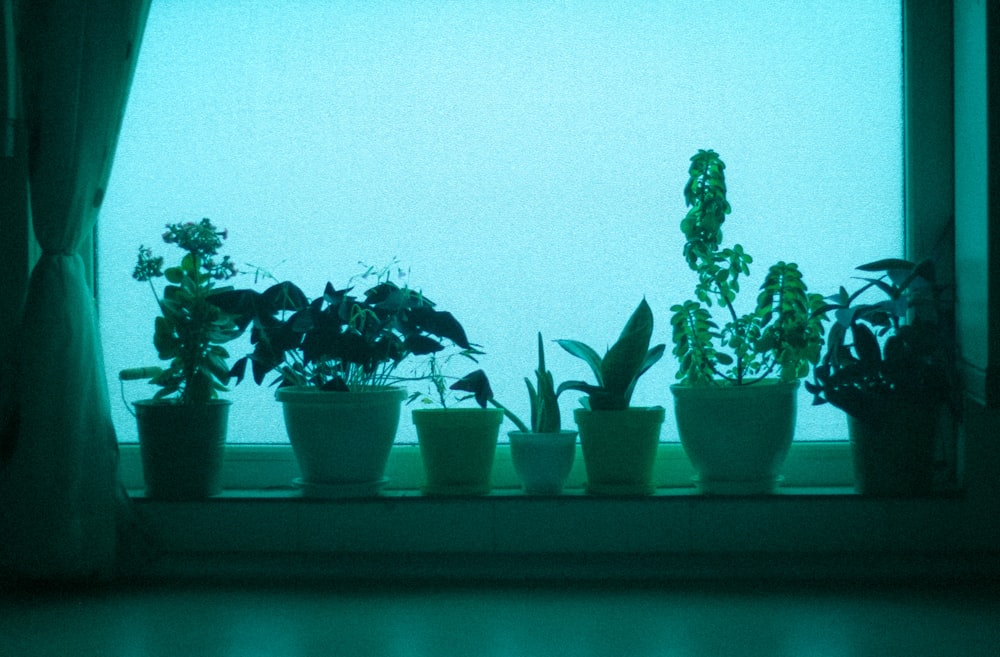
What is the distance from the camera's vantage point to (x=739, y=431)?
148 centimetres

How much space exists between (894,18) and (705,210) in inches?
22.6

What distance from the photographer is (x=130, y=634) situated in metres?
1.18

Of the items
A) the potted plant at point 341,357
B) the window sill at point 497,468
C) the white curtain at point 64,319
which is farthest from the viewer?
the window sill at point 497,468

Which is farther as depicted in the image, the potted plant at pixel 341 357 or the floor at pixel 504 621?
the potted plant at pixel 341 357

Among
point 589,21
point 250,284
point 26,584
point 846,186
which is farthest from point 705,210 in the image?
point 26,584

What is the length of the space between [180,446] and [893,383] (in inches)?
47.5

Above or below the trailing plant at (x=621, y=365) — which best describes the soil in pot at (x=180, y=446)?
below

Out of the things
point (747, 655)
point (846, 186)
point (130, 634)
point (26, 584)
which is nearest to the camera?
point (747, 655)

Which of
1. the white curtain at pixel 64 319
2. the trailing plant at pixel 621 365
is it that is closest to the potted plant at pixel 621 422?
the trailing plant at pixel 621 365

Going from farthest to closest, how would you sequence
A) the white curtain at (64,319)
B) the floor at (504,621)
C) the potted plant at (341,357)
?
the potted plant at (341,357) < the white curtain at (64,319) < the floor at (504,621)

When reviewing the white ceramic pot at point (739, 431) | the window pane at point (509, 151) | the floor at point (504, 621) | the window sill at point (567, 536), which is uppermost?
the window pane at point (509, 151)

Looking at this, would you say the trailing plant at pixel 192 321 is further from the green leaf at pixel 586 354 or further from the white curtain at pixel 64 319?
the green leaf at pixel 586 354

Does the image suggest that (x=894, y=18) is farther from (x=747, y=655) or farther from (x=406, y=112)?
(x=747, y=655)

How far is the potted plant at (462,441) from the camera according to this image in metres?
1.53
